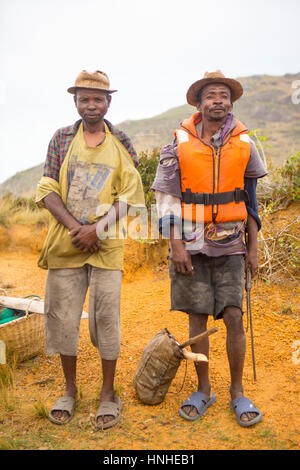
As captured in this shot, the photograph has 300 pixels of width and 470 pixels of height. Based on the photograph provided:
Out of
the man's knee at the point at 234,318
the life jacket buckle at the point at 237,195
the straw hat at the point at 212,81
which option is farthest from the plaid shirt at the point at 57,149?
the man's knee at the point at 234,318

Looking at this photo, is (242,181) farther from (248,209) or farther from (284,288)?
(284,288)

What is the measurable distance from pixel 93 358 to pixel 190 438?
1510 millimetres

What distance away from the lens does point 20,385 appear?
346cm

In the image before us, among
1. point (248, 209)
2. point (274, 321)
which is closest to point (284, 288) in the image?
point (274, 321)

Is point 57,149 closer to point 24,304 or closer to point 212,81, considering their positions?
point 212,81

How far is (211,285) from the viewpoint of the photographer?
9.73 feet

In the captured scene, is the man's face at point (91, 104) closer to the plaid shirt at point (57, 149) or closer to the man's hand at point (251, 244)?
the plaid shirt at point (57, 149)

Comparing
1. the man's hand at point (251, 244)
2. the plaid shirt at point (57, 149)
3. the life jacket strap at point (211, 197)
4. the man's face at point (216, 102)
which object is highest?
the man's face at point (216, 102)

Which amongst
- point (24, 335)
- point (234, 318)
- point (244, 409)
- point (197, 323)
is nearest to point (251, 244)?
point (234, 318)

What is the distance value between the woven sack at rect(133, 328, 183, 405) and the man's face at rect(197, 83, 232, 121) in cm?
157

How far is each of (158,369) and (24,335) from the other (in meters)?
1.37

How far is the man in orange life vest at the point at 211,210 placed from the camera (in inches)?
110

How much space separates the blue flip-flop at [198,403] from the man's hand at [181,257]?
2.93 feet

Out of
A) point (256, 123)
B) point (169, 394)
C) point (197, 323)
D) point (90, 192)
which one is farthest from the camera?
point (256, 123)
